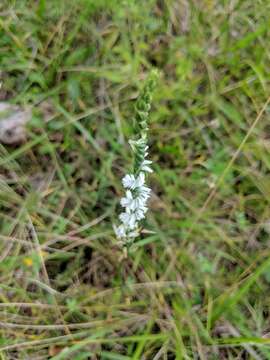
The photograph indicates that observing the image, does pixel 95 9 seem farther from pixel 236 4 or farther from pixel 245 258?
pixel 245 258

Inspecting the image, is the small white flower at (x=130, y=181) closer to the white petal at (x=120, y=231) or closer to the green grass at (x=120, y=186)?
the white petal at (x=120, y=231)

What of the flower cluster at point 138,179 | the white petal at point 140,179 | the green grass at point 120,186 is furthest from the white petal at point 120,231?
the white petal at point 140,179

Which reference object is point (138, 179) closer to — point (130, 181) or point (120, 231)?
point (130, 181)

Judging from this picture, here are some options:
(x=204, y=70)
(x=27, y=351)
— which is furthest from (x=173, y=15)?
(x=27, y=351)

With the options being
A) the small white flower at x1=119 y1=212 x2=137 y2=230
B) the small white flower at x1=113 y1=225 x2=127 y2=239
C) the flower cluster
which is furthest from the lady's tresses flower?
the small white flower at x1=113 y1=225 x2=127 y2=239

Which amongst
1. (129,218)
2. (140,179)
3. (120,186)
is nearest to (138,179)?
(140,179)

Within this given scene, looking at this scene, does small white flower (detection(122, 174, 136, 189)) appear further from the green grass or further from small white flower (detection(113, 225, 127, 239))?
the green grass
